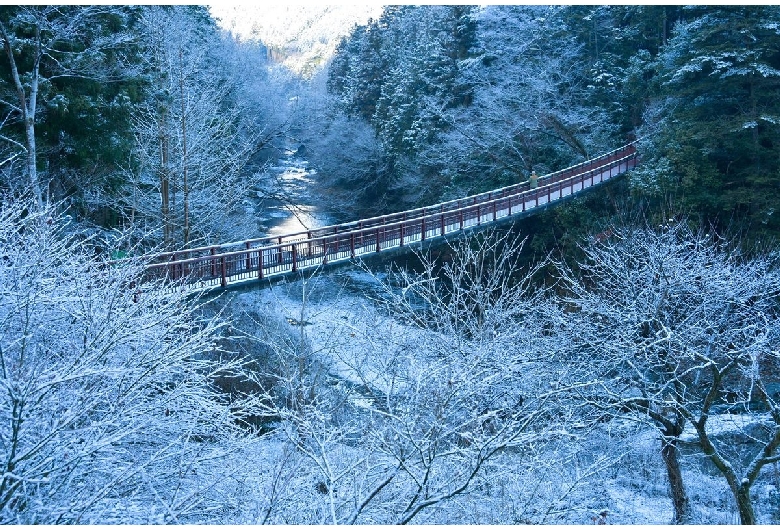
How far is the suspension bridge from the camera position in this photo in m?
11.7

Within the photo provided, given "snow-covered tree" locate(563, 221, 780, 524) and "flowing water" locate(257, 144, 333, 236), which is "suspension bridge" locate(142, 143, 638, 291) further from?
"flowing water" locate(257, 144, 333, 236)

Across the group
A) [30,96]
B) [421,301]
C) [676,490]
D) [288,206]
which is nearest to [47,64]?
[30,96]

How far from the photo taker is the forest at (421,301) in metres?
5.39

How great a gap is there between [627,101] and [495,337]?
17090 mm

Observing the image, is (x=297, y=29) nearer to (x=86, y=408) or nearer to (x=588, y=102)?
(x=588, y=102)

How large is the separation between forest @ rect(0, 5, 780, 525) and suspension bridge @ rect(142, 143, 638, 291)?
0.56m

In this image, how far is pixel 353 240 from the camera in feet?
47.6

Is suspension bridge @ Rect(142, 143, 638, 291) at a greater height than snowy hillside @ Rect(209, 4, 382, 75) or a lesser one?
lesser

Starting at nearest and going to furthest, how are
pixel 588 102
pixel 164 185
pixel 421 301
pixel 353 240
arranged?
pixel 353 240, pixel 164 185, pixel 421 301, pixel 588 102

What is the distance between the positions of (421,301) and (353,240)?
5358 millimetres

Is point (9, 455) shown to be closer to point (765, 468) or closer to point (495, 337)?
point (495, 337)

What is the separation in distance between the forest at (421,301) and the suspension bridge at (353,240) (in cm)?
56

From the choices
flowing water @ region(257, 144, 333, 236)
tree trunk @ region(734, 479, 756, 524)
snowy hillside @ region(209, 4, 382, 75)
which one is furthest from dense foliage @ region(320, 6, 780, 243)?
snowy hillside @ region(209, 4, 382, 75)

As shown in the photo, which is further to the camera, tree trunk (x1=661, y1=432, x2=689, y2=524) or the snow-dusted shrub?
tree trunk (x1=661, y1=432, x2=689, y2=524)
